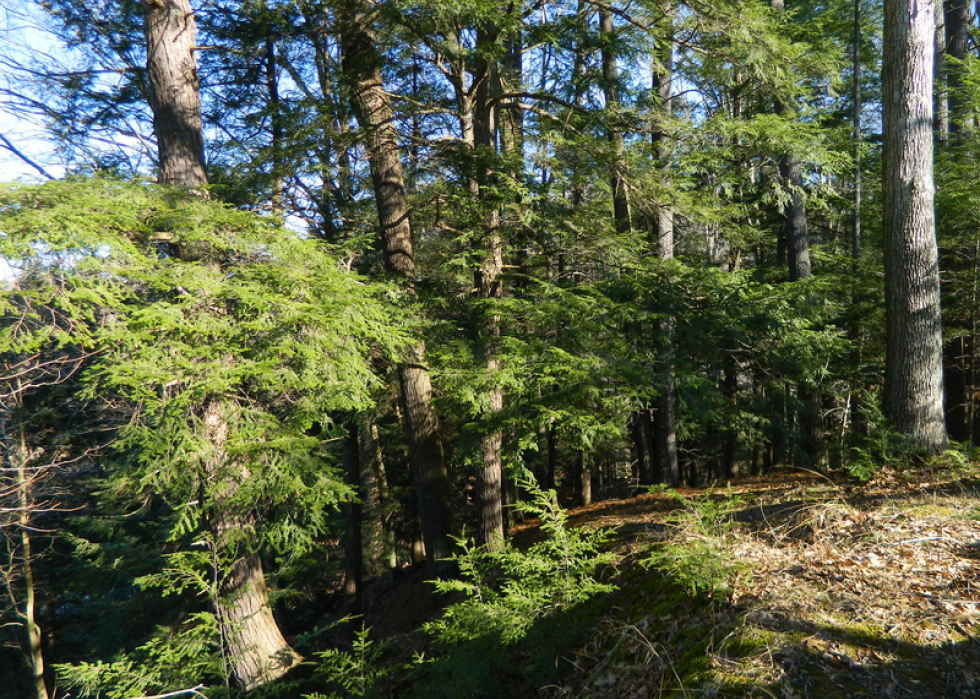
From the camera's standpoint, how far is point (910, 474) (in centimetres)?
609

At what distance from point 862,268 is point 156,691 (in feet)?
42.3

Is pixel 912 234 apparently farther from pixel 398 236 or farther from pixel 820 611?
pixel 398 236

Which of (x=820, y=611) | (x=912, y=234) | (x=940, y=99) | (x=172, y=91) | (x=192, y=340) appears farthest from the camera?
(x=940, y=99)

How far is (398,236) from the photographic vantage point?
26.8ft

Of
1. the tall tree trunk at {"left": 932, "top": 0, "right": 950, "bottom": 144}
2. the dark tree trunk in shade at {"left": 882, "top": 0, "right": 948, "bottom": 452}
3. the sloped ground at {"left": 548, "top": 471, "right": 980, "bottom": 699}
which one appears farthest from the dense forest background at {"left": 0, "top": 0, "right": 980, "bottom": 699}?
the tall tree trunk at {"left": 932, "top": 0, "right": 950, "bottom": 144}

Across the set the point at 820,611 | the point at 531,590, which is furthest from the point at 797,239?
the point at 531,590

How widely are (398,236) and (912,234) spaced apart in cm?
665

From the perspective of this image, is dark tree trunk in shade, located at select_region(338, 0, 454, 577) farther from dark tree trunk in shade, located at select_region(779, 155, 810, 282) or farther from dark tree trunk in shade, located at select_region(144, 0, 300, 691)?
dark tree trunk in shade, located at select_region(779, 155, 810, 282)

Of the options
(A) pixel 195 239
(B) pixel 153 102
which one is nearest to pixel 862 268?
(A) pixel 195 239

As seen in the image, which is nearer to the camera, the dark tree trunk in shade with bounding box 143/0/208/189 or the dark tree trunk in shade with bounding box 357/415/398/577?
the dark tree trunk in shade with bounding box 143/0/208/189

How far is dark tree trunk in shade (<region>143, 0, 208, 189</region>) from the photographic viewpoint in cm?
696

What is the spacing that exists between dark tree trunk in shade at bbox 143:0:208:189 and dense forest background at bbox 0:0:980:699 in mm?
36

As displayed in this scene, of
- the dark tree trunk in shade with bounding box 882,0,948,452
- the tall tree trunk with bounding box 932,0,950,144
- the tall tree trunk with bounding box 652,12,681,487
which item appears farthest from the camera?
the tall tree trunk with bounding box 932,0,950,144

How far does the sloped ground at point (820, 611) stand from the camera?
125 inches
